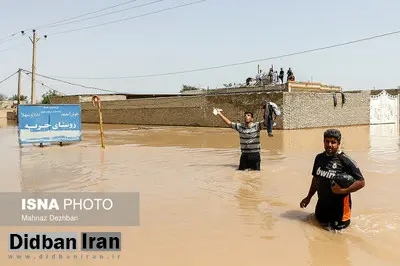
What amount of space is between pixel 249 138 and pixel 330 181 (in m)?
3.62

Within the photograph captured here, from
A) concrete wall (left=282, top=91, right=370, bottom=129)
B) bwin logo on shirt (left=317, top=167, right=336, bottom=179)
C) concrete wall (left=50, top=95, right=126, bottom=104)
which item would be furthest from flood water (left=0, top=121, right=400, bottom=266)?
concrete wall (left=50, top=95, right=126, bottom=104)

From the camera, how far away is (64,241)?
164 inches

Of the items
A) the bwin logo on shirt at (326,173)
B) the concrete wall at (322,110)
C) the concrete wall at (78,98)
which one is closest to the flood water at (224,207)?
the bwin logo on shirt at (326,173)

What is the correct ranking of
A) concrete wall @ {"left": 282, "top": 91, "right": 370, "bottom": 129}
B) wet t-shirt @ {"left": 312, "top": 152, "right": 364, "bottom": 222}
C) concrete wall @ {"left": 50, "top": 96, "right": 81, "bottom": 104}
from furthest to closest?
concrete wall @ {"left": 50, "top": 96, "right": 81, "bottom": 104}, concrete wall @ {"left": 282, "top": 91, "right": 370, "bottom": 129}, wet t-shirt @ {"left": 312, "top": 152, "right": 364, "bottom": 222}

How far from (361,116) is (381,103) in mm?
2584

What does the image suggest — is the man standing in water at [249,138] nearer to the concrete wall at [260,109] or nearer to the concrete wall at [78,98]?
the concrete wall at [260,109]

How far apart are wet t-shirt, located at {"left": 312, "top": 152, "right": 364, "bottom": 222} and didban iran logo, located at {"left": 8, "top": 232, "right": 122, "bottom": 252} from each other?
235 cm

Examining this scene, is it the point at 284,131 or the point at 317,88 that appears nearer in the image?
the point at 284,131

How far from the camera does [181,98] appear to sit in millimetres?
28109

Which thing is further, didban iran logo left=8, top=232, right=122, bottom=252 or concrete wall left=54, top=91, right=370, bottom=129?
concrete wall left=54, top=91, right=370, bottom=129

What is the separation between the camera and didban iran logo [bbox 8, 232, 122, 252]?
4027 millimetres

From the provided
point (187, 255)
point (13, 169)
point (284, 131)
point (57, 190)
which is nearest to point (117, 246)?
point (187, 255)

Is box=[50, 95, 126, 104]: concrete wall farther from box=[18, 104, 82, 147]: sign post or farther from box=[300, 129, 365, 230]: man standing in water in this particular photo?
box=[300, 129, 365, 230]: man standing in water

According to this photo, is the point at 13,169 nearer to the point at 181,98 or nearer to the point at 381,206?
the point at 381,206
